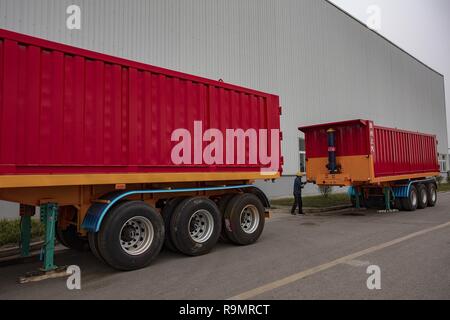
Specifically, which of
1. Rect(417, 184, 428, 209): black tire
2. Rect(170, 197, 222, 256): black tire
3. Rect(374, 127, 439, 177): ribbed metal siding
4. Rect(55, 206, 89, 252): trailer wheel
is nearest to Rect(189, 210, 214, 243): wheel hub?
Rect(170, 197, 222, 256): black tire

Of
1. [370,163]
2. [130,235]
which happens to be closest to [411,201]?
[370,163]

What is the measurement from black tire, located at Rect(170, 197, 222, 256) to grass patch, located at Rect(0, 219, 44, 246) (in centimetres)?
349

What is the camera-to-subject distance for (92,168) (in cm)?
537

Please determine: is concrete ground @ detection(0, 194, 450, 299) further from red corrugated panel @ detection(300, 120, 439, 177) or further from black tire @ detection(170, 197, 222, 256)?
red corrugated panel @ detection(300, 120, 439, 177)

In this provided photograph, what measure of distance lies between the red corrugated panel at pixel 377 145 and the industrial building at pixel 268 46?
204 inches

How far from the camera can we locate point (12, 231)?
25.5 ft

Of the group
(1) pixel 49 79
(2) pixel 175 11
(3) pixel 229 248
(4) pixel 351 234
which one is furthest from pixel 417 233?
(2) pixel 175 11

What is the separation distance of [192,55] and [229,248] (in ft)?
33.1

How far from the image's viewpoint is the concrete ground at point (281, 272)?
434cm

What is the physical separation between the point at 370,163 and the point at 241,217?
5968 millimetres

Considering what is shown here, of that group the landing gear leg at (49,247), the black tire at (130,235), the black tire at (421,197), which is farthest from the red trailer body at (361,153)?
the landing gear leg at (49,247)

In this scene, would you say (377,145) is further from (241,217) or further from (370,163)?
(241,217)
